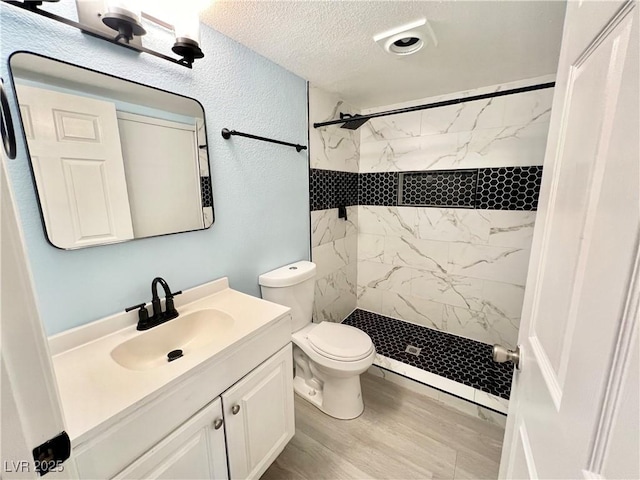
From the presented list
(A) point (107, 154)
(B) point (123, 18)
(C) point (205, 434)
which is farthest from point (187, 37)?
(C) point (205, 434)

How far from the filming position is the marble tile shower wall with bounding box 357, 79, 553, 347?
77.5 inches

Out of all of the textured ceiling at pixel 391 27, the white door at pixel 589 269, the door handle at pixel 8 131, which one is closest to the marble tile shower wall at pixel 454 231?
the textured ceiling at pixel 391 27

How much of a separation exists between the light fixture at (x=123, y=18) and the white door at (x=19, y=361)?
2.89ft

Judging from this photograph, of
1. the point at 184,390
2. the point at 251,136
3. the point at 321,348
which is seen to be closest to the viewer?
the point at 184,390

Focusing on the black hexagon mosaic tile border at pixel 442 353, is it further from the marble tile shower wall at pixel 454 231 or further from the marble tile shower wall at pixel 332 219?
the marble tile shower wall at pixel 332 219

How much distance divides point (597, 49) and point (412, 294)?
2284 mm

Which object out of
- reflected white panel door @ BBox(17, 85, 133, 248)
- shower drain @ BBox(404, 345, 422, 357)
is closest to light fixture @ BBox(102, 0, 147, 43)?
reflected white panel door @ BBox(17, 85, 133, 248)

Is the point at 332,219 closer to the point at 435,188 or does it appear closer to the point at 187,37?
the point at 435,188

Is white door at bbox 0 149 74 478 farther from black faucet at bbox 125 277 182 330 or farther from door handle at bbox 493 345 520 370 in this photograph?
door handle at bbox 493 345 520 370

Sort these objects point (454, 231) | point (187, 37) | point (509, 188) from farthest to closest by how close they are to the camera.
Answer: point (454, 231), point (509, 188), point (187, 37)

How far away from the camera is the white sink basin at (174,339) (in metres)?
1.04

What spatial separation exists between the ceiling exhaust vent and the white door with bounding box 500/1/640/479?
818 millimetres

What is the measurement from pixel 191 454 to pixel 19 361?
0.80 m

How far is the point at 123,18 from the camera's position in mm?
902
